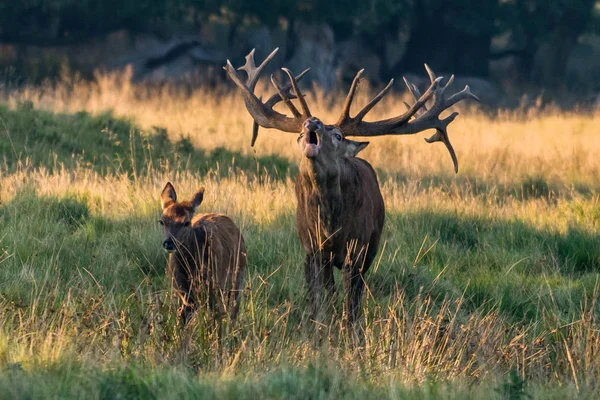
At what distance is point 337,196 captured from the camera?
302 inches

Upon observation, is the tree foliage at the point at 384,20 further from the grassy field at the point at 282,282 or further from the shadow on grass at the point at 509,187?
the shadow on grass at the point at 509,187

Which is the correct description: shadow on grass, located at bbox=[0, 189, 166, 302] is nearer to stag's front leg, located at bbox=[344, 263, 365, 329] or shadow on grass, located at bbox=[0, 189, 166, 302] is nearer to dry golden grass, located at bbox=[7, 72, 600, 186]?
stag's front leg, located at bbox=[344, 263, 365, 329]

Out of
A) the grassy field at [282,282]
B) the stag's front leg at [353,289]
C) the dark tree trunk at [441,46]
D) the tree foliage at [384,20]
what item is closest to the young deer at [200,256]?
the grassy field at [282,282]

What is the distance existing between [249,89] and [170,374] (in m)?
3.63

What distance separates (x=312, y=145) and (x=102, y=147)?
340 inches

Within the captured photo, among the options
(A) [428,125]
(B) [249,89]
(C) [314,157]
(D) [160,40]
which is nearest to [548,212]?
(A) [428,125]

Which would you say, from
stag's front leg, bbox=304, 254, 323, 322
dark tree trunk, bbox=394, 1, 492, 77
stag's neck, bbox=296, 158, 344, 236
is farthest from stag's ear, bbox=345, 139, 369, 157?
dark tree trunk, bbox=394, 1, 492, 77

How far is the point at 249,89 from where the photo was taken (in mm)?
8555

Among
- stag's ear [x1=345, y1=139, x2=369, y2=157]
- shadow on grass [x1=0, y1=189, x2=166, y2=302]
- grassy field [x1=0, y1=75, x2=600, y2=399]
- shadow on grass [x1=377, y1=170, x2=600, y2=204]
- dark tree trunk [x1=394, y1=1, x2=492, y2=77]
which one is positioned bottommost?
shadow on grass [x1=0, y1=189, x2=166, y2=302]

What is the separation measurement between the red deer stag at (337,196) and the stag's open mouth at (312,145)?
0.01 meters

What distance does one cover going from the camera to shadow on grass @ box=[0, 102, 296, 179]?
14.1 meters

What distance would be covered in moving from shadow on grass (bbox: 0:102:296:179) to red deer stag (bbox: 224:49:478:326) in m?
5.32

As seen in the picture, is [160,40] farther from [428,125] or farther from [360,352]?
[360,352]

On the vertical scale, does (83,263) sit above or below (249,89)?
below
